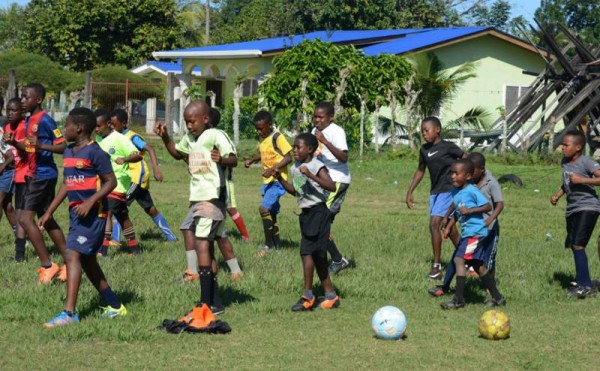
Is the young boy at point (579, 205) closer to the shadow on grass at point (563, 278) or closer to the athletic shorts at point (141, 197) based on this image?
the shadow on grass at point (563, 278)

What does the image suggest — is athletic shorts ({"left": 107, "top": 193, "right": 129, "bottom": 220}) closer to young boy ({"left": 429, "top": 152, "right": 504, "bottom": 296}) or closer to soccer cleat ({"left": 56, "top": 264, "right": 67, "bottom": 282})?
soccer cleat ({"left": 56, "top": 264, "right": 67, "bottom": 282})

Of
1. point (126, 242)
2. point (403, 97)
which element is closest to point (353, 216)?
point (126, 242)

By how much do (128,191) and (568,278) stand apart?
16.9ft

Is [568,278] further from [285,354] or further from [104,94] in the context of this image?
[104,94]

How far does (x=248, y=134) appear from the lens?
29516mm

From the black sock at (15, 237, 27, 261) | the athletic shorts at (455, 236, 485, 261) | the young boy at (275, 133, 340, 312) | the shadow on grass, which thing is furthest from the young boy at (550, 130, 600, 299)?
the black sock at (15, 237, 27, 261)

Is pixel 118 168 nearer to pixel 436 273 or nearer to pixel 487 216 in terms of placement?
pixel 436 273

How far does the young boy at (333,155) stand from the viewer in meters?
10.1

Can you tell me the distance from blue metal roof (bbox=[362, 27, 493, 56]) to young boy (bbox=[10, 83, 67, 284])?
23.6 metres

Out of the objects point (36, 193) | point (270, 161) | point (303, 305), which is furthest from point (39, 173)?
point (303, 305)

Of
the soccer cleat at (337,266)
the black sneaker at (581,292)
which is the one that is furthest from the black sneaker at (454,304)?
the soccer cleat at (337,266)

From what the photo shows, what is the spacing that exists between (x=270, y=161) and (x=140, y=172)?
1.64 meters

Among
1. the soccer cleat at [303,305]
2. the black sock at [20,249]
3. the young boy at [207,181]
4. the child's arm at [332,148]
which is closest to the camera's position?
the young boy at [207,181]

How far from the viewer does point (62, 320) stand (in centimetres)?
775
